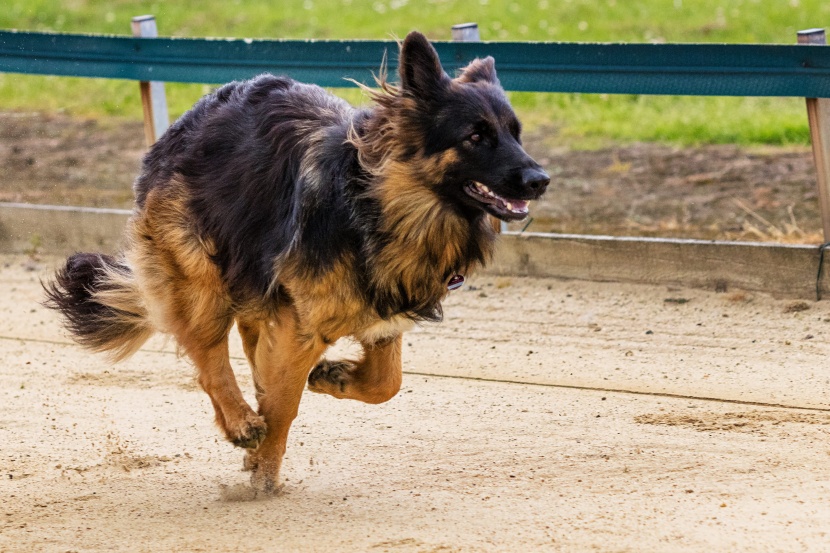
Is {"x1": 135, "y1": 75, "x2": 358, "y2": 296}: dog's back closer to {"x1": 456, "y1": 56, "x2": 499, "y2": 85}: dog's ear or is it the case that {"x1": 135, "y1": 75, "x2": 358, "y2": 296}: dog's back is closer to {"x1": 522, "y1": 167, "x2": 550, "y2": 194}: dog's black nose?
{"x1": 456, "y1": 56, "x2": 499, "y2": 85}: dog's ear

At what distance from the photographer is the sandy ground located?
4.71 metres

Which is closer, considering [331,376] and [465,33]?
[331,376]

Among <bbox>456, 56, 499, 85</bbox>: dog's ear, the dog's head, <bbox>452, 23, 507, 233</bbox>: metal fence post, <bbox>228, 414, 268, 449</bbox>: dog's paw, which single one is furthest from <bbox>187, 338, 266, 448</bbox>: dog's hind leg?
<bbox>452, 23, 507, 233</bbox>: metal fence post

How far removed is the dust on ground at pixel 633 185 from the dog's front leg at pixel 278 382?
4.05 m

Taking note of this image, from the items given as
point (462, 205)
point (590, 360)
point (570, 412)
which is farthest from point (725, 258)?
point (462, 205)

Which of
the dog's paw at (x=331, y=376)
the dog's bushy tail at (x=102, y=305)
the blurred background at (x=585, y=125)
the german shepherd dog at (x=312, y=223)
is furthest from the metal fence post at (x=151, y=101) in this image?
the dog's paw at (x=331, y=376)

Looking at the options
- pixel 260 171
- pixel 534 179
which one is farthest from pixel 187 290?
pixel 534 179

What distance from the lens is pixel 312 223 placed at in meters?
5.14

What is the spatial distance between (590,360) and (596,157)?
480 centimetres

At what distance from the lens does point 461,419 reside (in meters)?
6.14

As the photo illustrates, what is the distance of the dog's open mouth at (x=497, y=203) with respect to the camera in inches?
191

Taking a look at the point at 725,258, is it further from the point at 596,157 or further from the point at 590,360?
the point at 596,157

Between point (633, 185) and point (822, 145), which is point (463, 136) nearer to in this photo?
point (822, 145)

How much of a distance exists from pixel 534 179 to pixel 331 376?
161 centimetres
